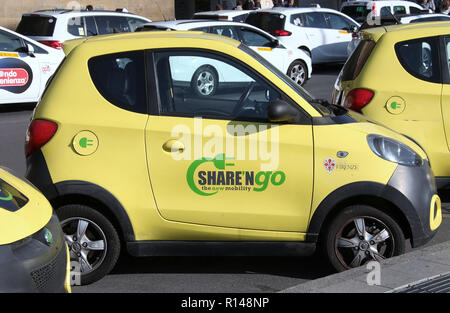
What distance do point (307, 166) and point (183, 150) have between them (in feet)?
2.77

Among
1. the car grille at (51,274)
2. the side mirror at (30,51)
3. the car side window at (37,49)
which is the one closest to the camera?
the car grille at (51,274)

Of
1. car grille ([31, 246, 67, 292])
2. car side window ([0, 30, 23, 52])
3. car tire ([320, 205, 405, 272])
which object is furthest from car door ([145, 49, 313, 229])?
car side window ([0, 30, 23, 52])

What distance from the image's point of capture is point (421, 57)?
7668mm

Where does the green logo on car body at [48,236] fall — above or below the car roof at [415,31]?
below

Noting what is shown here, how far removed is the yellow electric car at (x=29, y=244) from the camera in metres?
3.78

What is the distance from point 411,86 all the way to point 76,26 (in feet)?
34.9

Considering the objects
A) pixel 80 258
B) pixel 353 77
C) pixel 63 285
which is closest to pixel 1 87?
pixel 353 77

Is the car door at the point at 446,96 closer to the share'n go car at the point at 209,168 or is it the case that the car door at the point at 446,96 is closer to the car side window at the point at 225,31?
the share'n go car at the point at 209,168

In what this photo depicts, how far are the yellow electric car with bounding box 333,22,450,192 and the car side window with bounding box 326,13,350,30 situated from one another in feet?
43.1

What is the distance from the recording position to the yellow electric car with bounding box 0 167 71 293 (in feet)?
12.4

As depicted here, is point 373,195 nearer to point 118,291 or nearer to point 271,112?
point 271,112

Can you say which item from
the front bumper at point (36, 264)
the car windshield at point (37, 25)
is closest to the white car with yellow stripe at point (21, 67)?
the car windshield at point (37, 25)

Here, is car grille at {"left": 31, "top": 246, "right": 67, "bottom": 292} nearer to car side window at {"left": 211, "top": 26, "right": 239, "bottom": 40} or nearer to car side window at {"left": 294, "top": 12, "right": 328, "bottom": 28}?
car side window at {"left": 211, "top": 26, "right": 239, "bottom": 40}

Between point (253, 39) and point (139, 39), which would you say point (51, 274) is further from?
point (253, 39)
